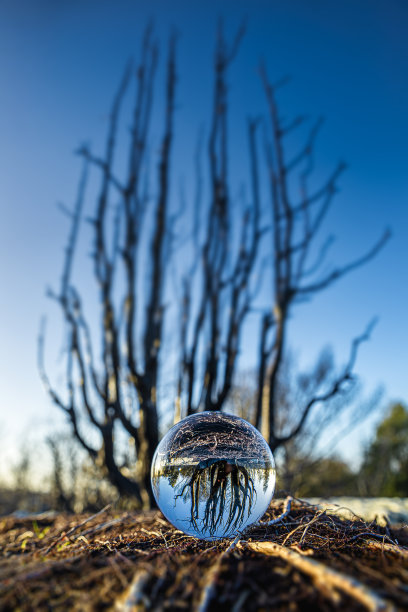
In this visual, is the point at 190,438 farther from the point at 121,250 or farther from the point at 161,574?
the point at 121,250

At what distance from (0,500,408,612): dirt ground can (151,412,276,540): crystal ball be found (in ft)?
0.36

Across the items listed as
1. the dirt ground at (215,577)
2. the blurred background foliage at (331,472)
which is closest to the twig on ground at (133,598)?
the dirt ground at (215,577)

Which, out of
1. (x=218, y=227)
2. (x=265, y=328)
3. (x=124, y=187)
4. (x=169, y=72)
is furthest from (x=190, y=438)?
(x=169, y=72)

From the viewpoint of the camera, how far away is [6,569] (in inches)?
54.9

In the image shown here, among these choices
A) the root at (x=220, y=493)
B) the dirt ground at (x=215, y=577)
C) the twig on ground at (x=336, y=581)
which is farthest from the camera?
the root at (x=220, y=493)

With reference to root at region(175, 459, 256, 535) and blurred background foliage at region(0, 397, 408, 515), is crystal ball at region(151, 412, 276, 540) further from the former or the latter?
blurred background foliage at region(0, 397, 408, 515)

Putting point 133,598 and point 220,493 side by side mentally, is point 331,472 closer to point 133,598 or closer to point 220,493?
point 220,493

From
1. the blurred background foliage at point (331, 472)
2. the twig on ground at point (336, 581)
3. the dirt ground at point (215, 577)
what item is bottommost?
the blurred background foliage at point (331, 472)

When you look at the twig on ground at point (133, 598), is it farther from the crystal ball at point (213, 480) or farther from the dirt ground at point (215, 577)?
the crystal ball at point (213, 480)

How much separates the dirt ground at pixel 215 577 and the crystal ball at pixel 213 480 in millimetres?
111

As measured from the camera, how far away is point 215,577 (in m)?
1.24

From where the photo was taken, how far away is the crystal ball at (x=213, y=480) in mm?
1786

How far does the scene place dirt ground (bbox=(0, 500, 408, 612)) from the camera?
110 centimetres

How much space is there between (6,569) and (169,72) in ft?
20.0
